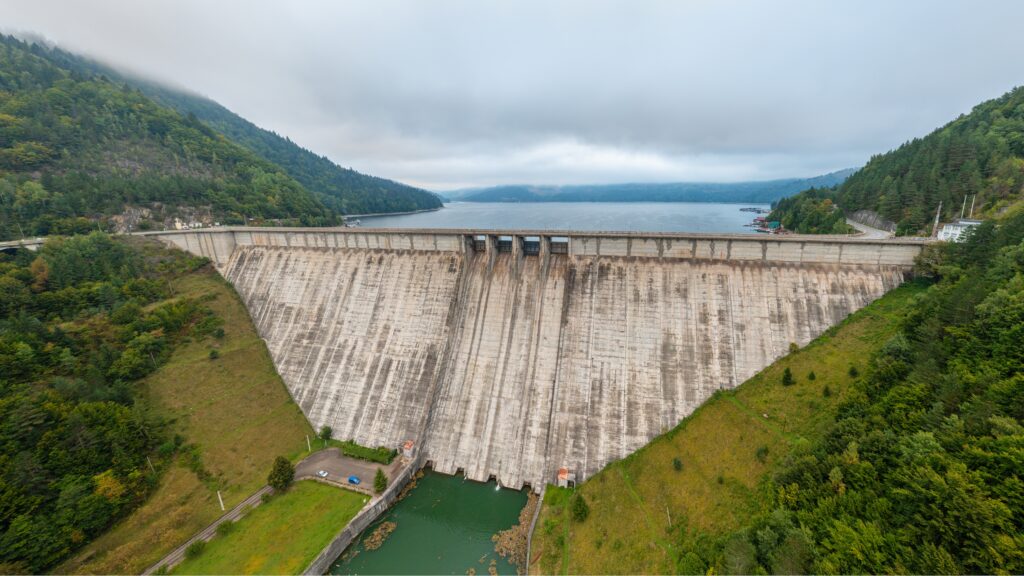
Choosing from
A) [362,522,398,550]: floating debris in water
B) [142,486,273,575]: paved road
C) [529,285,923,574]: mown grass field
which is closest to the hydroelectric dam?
[529,285,923,574]: mown grass field

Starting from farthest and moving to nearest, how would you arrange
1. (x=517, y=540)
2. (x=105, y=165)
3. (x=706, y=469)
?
(x=105, y=165)
(x=706, y=469)
(x=517, y=540)

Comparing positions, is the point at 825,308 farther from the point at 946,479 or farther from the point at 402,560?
the point at 402,560

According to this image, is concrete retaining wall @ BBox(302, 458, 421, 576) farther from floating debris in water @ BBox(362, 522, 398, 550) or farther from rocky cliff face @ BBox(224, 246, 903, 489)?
rocky cliff face @ BBox(224, 246, 903, 489)

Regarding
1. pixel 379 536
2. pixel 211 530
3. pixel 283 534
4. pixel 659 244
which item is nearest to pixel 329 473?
pixel 283 534

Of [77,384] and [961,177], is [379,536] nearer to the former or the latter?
[77,384]

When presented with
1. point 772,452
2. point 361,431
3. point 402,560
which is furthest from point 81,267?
point 772,452

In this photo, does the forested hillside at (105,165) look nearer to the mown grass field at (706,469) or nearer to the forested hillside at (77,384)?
the forested hillside at (77,384)
